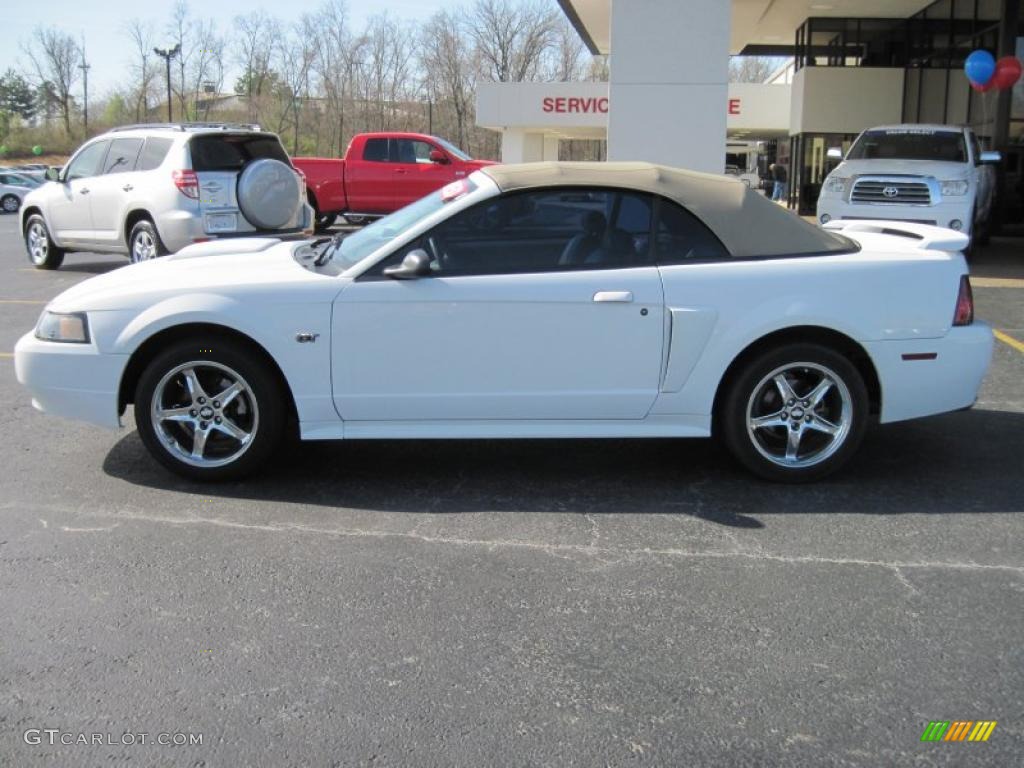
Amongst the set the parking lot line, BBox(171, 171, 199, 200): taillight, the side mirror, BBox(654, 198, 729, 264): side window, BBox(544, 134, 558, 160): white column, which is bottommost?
the parking lot line

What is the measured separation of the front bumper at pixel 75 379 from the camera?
15.7 ft

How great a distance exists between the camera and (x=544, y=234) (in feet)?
15.8

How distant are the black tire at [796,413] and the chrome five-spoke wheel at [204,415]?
2404 millimetres

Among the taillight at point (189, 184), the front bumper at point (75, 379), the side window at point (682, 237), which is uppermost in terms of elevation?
the taillight at point (189, 184)

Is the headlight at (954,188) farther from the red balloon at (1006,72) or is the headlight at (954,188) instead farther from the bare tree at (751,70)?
the bare tree at (751,70)

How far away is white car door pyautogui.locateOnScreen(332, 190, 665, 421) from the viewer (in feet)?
15.2

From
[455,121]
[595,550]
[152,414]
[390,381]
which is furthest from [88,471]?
[455,121]

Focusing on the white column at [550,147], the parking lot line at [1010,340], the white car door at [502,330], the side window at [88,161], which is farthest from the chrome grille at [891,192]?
the white column at [550,147]

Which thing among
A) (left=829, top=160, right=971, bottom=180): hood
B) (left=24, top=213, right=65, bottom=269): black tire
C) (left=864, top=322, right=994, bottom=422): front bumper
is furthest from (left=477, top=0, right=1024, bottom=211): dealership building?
(left=864, top=322, right=994, bottom=422): front bumper

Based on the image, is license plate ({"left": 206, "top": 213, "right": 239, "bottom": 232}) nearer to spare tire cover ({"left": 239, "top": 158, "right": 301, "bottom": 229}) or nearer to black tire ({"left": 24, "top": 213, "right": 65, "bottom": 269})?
spare tire cover ({"left": 239, "top": 158, "right": 301, "bottom": 229})

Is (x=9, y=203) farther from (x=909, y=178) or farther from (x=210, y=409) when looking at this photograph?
(x=210, y=409)

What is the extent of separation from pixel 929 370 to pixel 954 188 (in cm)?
974

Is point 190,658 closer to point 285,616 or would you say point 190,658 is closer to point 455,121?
point 285,616

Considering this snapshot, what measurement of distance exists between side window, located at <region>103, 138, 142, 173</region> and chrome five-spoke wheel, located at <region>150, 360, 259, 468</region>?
341 inches
